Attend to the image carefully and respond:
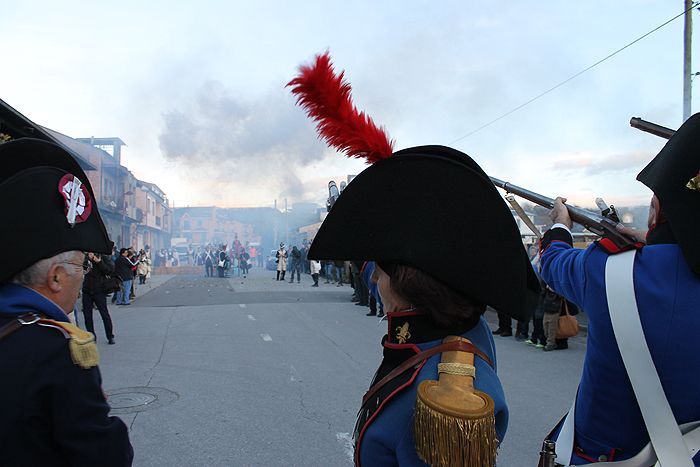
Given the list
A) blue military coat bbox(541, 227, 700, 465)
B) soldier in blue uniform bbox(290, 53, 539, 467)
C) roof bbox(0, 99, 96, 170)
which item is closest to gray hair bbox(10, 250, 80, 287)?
soldier in blue uniform bbox(290, 53, 539, 467)

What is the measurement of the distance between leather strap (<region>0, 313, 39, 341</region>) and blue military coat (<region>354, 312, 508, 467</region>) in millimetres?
1000

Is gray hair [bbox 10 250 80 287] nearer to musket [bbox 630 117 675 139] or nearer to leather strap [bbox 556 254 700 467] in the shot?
leather strap [bbox 556 254 700 467]

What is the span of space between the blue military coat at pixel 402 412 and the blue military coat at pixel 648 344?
490mm

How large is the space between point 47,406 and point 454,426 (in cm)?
112

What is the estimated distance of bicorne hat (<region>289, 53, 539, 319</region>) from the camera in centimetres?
127

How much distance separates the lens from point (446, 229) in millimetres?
1274

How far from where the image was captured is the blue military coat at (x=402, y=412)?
1.25 meters

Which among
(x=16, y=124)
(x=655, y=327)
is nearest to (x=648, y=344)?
(x=655, y=327)

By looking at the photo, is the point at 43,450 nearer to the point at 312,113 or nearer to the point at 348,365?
the point at 312,113

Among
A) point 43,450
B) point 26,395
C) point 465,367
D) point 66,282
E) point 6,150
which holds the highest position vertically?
point 6,150

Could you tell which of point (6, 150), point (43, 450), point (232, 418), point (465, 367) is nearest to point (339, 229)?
point (465, 367)

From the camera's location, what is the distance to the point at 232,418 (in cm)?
480

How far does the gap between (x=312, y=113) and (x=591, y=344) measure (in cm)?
118

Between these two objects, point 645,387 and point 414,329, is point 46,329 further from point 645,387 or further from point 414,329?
point 645,387
